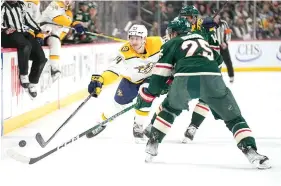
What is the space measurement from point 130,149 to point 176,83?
978mm

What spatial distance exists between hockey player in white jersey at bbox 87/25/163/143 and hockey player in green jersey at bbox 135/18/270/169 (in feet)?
3.03

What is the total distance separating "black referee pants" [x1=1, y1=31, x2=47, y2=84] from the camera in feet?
20.4

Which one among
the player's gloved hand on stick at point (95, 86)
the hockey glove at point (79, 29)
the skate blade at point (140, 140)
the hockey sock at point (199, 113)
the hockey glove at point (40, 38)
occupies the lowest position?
the skate blade at point (140, 140)

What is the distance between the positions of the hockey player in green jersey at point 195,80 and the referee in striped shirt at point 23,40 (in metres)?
2.27

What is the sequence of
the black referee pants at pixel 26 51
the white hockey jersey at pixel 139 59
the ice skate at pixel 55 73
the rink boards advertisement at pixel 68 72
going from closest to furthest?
the white hockey jersey at pixel 139 59 < the rink boards advertisement at pixel 68 72 < the black referee pants at pixel 26 51 < the ice skate at pixel 55 73

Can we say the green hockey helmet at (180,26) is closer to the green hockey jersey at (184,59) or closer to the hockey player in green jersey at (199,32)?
the green hockey jersey at (184,59)

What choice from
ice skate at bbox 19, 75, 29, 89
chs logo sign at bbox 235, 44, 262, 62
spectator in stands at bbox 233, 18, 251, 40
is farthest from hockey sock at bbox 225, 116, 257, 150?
chs logo sign at bbox 235, 44, 262, 62

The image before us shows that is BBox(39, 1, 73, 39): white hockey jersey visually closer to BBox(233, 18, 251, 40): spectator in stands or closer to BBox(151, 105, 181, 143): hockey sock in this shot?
BBox(151, 105, 181, 143): hockey sock

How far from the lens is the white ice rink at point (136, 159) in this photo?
387 cm

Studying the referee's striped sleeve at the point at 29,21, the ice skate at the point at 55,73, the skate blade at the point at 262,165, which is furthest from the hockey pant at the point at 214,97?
the ice skate at the point at 55,73

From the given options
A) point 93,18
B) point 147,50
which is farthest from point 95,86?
point 93,18

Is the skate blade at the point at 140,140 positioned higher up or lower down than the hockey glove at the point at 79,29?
lower down

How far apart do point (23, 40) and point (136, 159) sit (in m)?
2.23

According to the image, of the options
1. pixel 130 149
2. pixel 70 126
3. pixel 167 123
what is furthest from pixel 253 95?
pixel 167 123
